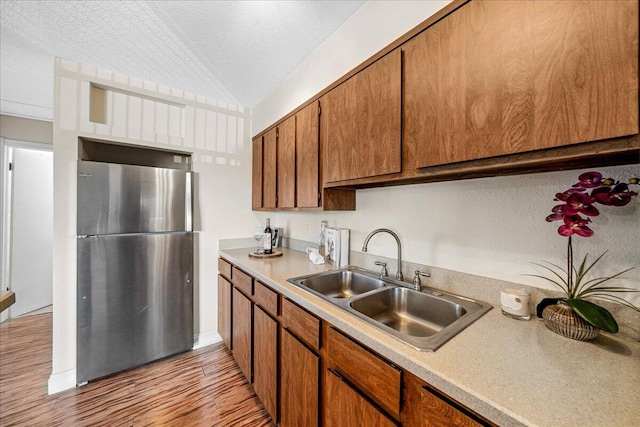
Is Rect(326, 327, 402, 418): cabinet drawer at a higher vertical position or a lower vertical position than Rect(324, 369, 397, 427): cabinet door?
higher

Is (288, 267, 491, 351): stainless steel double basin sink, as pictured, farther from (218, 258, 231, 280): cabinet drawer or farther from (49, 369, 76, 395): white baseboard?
(49, 369, 76, 395): white baseboard

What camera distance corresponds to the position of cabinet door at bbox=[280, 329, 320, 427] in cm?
111

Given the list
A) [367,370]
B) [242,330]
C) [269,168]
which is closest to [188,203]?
[269,168]

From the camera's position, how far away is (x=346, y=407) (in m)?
0.94

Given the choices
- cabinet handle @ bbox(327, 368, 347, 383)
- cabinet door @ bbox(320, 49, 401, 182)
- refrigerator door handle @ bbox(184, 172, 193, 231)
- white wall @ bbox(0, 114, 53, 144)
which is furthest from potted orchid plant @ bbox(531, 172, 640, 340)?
white wall @ bbox(0, 114, 53, 144)

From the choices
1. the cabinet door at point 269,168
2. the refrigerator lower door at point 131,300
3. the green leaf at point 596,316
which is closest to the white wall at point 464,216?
the green leaf at point 596,316

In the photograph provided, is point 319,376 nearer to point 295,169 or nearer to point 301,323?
point 301,323

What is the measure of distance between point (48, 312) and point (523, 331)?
4.98 metres

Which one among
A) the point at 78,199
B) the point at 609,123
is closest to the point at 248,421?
the point at 78,199

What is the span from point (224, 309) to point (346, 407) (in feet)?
5.45

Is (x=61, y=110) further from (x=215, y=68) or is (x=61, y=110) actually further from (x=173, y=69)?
(x=215, y=68)

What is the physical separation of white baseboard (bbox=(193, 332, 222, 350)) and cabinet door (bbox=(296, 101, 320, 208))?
1.78 meters

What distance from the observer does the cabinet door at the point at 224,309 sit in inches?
85.0

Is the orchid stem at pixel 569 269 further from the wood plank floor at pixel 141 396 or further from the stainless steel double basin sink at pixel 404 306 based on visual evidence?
the wood plank floor at pixel 141 396
